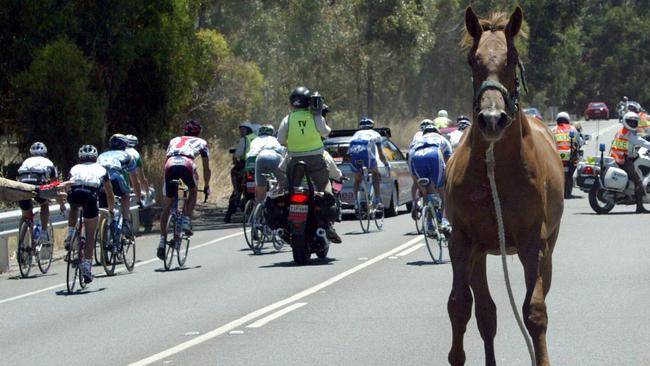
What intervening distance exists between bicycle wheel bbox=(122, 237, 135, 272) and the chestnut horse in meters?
10.2

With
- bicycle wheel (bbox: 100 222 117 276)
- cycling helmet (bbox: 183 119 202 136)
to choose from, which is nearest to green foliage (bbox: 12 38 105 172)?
cycling helmet (bbox: 183 119 202 136)

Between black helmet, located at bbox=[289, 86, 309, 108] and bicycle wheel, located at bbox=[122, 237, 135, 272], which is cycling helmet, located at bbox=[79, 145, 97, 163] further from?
black helmet, located at bbox=[289, 86, 309, 108]

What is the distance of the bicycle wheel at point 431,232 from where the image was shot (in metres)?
18.0

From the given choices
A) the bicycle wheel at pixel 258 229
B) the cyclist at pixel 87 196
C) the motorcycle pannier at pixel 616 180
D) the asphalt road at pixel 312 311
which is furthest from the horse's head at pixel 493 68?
the motorcycle pannier at pixel 616 180

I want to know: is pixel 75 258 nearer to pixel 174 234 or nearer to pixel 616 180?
pixel 174 234

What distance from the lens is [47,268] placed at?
18.7 m

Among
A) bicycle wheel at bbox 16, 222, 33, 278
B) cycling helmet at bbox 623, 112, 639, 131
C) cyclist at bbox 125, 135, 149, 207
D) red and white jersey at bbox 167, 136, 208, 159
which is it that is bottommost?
bicycle wheel at bbox 16, 222, 33, 278

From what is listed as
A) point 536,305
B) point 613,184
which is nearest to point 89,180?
point 536,305

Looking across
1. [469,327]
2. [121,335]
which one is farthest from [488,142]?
[121,335]

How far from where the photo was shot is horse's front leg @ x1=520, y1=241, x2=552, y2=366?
8031 millimetres

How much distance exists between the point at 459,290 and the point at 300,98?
9.74 meters

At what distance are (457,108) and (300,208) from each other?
200ft

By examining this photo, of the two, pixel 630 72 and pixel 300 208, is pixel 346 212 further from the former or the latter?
pixel 630 72

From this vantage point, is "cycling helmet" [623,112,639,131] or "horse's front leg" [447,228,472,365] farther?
"cycling helmet" [623,112,639,131]
